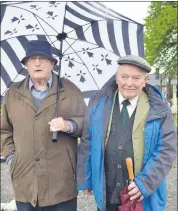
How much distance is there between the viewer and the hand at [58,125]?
251 centimetres

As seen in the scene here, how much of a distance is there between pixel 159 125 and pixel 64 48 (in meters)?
1.25

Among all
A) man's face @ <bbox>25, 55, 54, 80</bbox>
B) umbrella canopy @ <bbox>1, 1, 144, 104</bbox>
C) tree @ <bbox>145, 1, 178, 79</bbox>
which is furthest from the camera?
tree @ <bbox>145, 1, 178, 79</bbox>

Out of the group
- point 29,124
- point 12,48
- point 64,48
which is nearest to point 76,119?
point 29,124

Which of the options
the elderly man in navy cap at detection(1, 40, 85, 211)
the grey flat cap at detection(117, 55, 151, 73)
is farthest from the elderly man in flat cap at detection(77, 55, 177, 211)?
the elderly man in navy cap at detection(1, 40, 85, 211)

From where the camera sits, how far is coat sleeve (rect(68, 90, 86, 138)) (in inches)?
104

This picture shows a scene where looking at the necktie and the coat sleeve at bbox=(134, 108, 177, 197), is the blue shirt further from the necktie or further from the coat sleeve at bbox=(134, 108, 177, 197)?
the coat sleeve at bbox=(134, 108, 177, 197)

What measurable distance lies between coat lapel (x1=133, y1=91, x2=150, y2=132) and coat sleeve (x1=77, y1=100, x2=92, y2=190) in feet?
1.27

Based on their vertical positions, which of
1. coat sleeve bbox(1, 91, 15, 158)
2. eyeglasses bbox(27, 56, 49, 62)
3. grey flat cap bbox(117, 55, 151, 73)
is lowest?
coat sleeve bbox(1, 91, 15, 158)

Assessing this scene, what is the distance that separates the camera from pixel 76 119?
2.68 m

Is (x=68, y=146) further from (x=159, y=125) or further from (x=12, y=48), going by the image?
(x=12, y=48)

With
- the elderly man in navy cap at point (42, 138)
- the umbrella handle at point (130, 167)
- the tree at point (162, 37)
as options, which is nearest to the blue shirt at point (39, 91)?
the elderly man in navy cap at point (42, 138)

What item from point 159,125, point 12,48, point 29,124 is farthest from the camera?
point 12,48

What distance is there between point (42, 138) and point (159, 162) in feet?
3.09

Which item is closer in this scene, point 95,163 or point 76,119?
point 95,163
